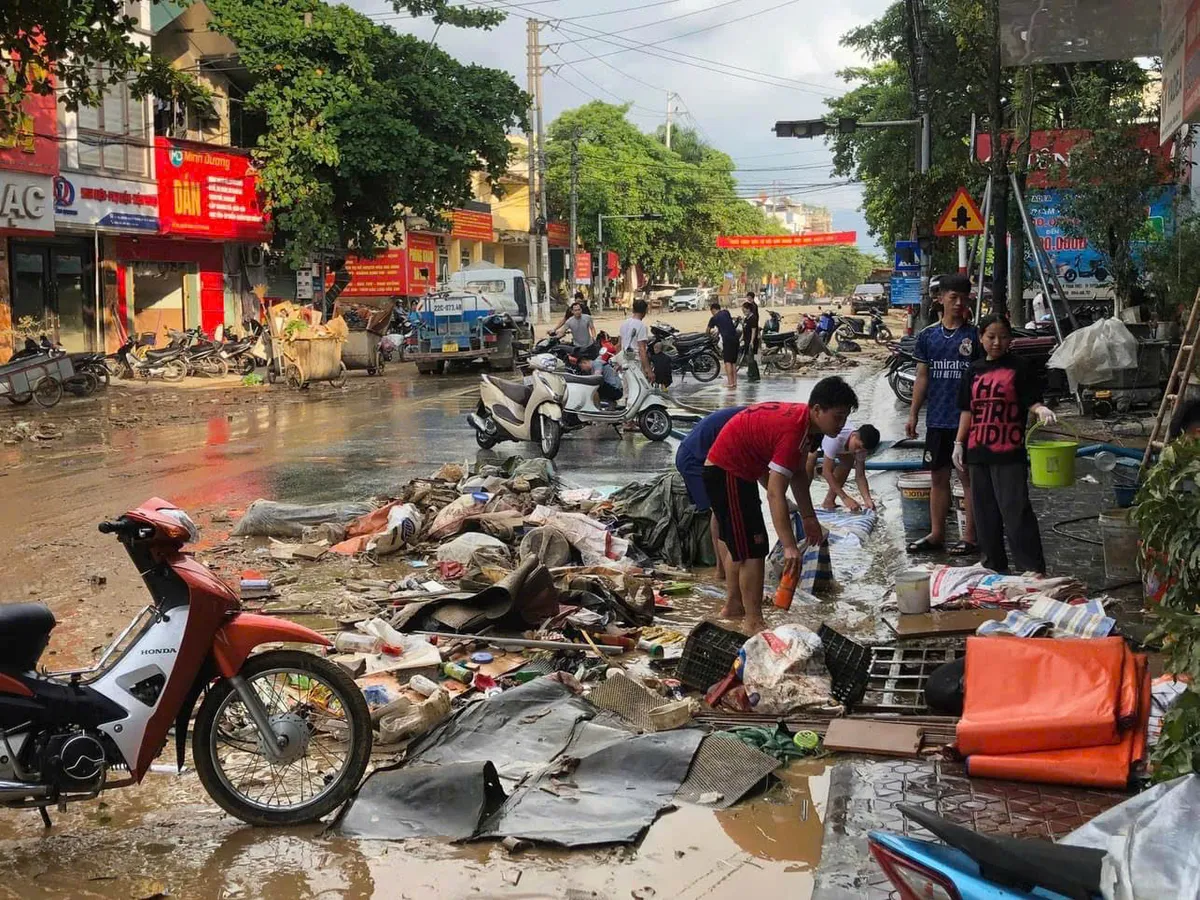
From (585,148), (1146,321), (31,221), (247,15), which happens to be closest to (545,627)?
(1146,321)

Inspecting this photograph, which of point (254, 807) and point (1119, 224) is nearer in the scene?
point (254, 807)

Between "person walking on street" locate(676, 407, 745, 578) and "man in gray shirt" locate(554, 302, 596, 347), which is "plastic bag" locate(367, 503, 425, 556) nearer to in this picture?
"person walking on street" locate(676, 407, 745, 578)

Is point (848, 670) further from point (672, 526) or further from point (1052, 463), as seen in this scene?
point (1052, 463)

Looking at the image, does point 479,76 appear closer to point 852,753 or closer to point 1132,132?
point 1132,132

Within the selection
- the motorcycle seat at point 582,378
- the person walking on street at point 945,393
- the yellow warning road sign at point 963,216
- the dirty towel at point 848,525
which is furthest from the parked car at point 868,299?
the person walking on street at point 945,393

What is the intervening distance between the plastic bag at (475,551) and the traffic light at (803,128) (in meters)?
19.2

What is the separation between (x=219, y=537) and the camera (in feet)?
31.5

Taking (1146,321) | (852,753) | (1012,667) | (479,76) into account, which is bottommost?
(852,753)

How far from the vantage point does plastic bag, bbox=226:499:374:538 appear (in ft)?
31.4

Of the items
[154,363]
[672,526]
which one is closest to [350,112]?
[154,363]

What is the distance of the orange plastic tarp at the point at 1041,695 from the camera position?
4.43 m

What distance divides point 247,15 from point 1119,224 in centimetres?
2094

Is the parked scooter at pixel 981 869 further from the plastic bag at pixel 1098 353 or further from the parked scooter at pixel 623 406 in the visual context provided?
the plastic bag at pixel 1098 353

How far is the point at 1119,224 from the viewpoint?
1922cm
